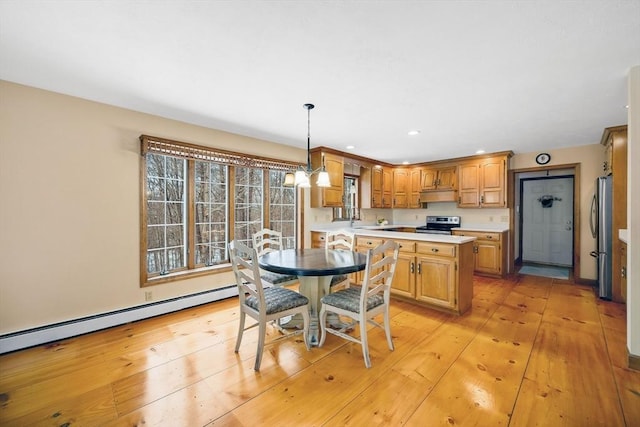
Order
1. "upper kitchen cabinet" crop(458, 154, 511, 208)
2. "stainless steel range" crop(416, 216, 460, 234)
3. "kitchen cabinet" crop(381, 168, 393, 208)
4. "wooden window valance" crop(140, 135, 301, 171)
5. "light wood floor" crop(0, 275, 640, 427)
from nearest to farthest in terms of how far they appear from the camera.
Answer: "light wood floor" crop(0, 275, 640, 427) → "wooden window valance" crop(140, 135, 301, 171) → "upper kitchen cabinet" crop(458, 154, 511, 208) → "stainless steel range" crop(416, 216, 460, 234) → "kitchen cabinet" crop(381, 168, 393, 208)

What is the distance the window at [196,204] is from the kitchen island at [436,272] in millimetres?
2132

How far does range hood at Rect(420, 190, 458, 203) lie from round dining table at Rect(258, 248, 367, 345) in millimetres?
3749

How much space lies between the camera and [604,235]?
3.50 m

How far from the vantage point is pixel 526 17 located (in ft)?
4.97

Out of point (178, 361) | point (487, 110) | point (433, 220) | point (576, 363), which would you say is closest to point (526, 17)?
point (487, 110)

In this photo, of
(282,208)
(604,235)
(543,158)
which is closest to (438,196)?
(543,158)

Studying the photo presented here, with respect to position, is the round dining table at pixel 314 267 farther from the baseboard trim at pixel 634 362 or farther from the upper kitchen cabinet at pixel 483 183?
the upper kitchen cabinet at pixel 483 183

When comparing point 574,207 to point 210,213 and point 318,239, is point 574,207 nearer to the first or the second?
point 318,239

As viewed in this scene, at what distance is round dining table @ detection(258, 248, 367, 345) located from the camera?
2.17 meters

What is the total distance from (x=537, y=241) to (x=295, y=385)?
6.62 m

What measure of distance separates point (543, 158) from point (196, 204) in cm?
572

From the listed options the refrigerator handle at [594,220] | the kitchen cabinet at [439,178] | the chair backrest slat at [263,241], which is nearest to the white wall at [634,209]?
the refrigerator handle at [594,220]

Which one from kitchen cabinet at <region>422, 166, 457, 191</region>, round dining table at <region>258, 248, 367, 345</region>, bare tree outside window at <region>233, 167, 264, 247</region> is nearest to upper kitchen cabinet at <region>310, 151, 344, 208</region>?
bare tree outside window at <region>233, 167, 264, 247</region>

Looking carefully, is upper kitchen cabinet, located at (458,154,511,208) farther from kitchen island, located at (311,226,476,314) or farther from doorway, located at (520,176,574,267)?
kitchen island, located at (311,226,476,314)
